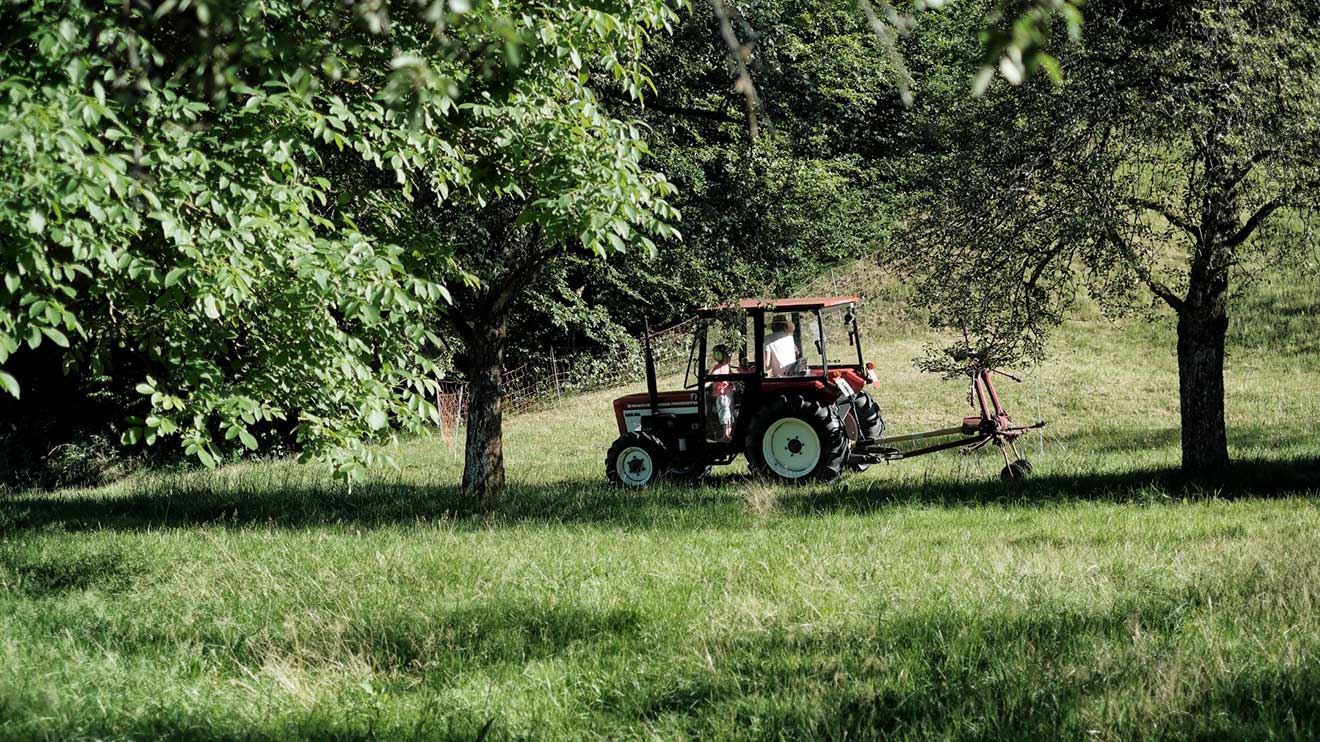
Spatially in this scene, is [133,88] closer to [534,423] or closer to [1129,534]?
[1129,534]

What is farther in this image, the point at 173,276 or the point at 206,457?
the point at 206,457

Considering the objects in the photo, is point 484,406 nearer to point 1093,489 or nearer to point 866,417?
point 866,417

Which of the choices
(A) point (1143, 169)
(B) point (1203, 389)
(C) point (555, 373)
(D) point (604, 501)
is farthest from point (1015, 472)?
(C) point (555, 373)

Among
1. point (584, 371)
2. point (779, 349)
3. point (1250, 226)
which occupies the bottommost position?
point (779, 349)

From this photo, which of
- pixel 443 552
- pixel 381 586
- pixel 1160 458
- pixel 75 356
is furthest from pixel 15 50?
pixel 1160 458

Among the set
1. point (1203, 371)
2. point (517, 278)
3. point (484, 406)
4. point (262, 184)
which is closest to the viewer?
point (262, 184)

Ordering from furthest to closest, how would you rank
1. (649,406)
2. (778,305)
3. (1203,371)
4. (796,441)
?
1. (649,406)
2. (796,441)
3. (778,305)
4. (1203,371)

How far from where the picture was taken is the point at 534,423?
26.2 metres

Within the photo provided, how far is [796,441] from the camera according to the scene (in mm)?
13664

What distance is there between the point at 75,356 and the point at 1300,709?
271 inches

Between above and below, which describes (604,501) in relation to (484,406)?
below

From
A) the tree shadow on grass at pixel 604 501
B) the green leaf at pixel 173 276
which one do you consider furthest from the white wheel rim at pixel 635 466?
the green leaf at pixel 173 276

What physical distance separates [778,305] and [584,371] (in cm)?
1814

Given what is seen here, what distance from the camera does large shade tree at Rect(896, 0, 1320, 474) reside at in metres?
9.68
